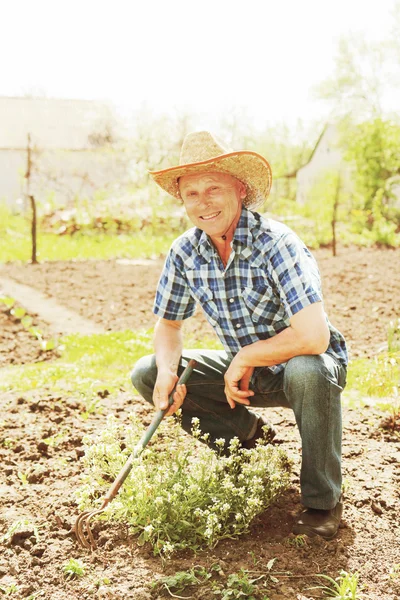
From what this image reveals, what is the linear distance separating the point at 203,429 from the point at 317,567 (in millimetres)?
1000

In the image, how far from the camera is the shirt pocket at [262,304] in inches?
116

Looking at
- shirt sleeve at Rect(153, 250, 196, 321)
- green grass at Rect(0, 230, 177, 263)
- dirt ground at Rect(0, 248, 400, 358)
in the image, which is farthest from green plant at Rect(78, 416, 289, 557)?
green grass at Rect(0, 230, 177, 263)

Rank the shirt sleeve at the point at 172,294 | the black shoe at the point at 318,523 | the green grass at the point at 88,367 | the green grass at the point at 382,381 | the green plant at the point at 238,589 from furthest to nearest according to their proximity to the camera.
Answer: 1. the green grass at the point at 88,367
2. the green grass at the point at 382,381
3. the shirt sleeve at the point at 172,294
4. the black shoe at the point at 318,523
5. the green plant at the point at 238,589

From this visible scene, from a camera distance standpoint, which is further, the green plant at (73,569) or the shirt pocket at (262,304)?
the shirt pocket at (262,304)

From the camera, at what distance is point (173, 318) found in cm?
328

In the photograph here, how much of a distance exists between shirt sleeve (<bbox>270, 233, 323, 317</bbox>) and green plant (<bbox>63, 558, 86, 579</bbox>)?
1.22 metres

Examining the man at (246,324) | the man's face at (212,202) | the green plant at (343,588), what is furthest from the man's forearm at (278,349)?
the green plant at (343,588)

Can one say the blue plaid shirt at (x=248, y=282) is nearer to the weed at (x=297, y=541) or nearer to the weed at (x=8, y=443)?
the weed at (x=297, y=541)

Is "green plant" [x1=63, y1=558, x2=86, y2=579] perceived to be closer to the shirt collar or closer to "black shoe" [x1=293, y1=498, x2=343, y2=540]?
"black shoe" [x1=293, y1=498, x2=343, y2=540]

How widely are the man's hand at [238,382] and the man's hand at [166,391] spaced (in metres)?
0.22

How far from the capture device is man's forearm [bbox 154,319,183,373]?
10.3ft

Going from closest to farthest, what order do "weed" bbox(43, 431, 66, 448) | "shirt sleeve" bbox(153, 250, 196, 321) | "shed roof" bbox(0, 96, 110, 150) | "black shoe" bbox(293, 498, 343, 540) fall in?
"black shoe" bbox(293, 498, 343, 540)
"shirt sleeve" bbox(153, 250, 196, 321)
"weed" bbox(43, 431, 66, 448)
"shed roof" bbox(0, 96, 110, 150)

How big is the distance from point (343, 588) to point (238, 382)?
3.13 feet

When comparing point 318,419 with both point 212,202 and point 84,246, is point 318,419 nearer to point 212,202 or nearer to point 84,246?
point 212,202
